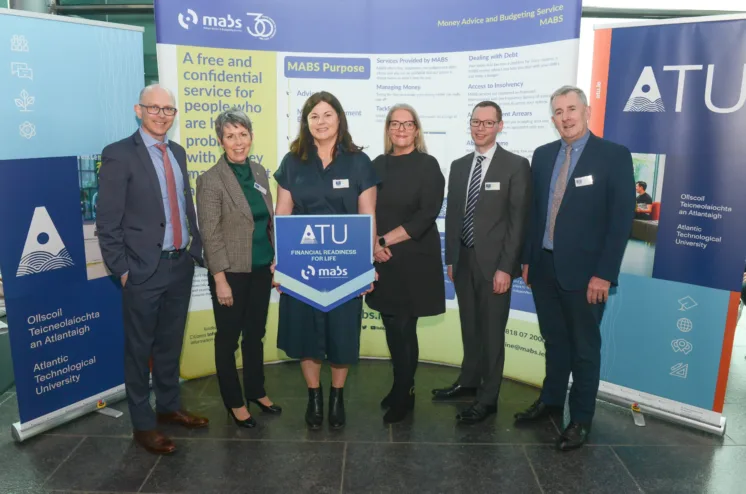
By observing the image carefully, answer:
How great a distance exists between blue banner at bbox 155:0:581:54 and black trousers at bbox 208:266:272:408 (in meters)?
1.67

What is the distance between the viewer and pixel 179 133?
3729mm

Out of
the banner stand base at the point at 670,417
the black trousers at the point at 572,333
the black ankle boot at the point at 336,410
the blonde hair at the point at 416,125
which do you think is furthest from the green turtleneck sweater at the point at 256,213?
the banner stand base at the point at 670,417

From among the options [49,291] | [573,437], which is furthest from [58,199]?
[573,437]

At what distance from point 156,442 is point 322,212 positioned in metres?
1.50

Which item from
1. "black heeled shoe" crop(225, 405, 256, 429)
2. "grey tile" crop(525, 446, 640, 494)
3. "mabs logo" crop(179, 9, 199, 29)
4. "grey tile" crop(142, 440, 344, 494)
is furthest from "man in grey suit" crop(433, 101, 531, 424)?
"mabs logo" crop(179, 9, 199, 29)

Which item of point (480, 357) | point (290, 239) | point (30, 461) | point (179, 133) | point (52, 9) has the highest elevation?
point (52, 9)

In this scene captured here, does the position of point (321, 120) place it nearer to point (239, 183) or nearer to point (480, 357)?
point (239, 183)

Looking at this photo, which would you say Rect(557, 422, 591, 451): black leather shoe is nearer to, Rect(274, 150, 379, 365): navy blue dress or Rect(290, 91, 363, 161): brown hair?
Rect(274, 150, 379, 365): navy blue dress

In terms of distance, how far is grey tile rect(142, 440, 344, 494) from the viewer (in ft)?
9.00

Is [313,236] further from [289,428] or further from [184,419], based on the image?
[184,419]

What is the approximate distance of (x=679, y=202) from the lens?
11.1 ft

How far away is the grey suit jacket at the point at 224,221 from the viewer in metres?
2.93

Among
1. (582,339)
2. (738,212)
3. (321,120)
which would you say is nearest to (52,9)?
(321,120)

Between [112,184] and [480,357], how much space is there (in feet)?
7.85
